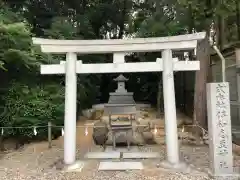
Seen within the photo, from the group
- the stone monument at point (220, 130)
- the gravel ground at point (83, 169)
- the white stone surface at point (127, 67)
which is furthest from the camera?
the white stone surface at point (127, 67)

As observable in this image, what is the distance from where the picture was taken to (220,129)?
565cm

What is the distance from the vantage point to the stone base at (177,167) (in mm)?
6030

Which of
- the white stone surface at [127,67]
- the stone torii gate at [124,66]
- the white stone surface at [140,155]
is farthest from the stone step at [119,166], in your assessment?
the white stone surface at [127,67]

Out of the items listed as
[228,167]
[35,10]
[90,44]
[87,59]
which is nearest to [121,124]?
[90,44]

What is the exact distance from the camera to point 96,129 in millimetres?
9062

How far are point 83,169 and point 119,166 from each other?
86cm

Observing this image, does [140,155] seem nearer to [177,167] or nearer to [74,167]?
[177,167]

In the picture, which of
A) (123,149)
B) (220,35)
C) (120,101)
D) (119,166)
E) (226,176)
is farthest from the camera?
(220,35)

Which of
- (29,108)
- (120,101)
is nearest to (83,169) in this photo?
(120,101)

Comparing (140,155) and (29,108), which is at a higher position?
(29,108)

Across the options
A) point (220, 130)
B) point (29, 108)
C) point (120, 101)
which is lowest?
point (220, 130)

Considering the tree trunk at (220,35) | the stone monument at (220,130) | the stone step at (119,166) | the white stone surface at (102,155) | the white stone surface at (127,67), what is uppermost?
the tree trunk at (220,35)

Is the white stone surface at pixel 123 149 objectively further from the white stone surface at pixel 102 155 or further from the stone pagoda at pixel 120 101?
the stone pagoda at pixel 120 101

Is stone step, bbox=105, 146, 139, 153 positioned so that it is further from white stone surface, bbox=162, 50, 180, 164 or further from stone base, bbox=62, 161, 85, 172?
white stone surface, bbox=162, 50, 180, 164
